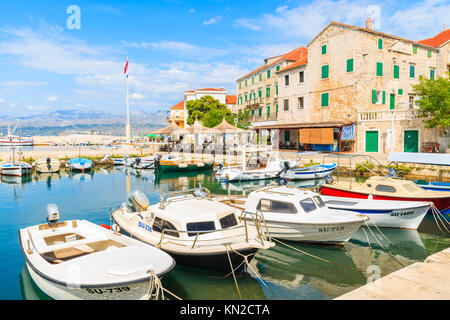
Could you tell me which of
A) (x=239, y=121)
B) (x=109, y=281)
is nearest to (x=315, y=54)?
(x=239, y=121)

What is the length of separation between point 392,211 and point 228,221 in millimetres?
→ 7656

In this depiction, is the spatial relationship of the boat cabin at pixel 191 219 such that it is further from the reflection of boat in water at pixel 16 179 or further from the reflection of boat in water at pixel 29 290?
the reflection of boat in water at pixel 16 179

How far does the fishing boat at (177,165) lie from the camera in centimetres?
3425

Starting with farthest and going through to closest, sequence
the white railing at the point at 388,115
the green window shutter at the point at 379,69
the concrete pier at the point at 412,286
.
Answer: the green window shutter at the point at 379,69 → the white railing at the point at 388,115 → the concrete pier at the point at 412,286

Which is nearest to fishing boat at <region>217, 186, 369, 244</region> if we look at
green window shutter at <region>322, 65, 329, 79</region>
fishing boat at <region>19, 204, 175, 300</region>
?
fishing boat at <region>19, 204, 175, 300</region>

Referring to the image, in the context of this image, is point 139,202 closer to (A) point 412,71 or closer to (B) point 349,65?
(B) point 349,65

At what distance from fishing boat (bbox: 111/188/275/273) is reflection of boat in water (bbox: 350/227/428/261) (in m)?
5.43

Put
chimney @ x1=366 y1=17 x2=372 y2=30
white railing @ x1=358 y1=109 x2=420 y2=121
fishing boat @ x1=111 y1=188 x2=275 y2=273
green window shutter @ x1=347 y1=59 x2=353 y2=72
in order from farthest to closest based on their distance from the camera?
1. chimney @ x1=366 y1=17 x2=372 y2=30
2. green window shutter @ x1=347 y1=59 x2=353 y2=72
3. white railing @ x1=358 y1=109 x2=420 y2=121
4. fishing boat @ x1=111 y1=188 x2=275 y2=273

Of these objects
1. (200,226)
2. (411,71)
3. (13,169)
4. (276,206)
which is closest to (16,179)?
(13,169)

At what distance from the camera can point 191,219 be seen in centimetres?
923

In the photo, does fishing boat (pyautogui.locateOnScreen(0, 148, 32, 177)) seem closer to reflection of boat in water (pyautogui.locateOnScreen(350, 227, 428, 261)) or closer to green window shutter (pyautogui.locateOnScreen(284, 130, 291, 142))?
green window shutter (pyautogui.locateOnScreen(284, 130, 291, 142))

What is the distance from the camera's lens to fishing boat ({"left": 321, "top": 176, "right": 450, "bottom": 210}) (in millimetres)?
14109

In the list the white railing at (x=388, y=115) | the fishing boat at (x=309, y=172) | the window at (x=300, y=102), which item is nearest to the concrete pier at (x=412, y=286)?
the fishing boat at (x=309, y=172)
